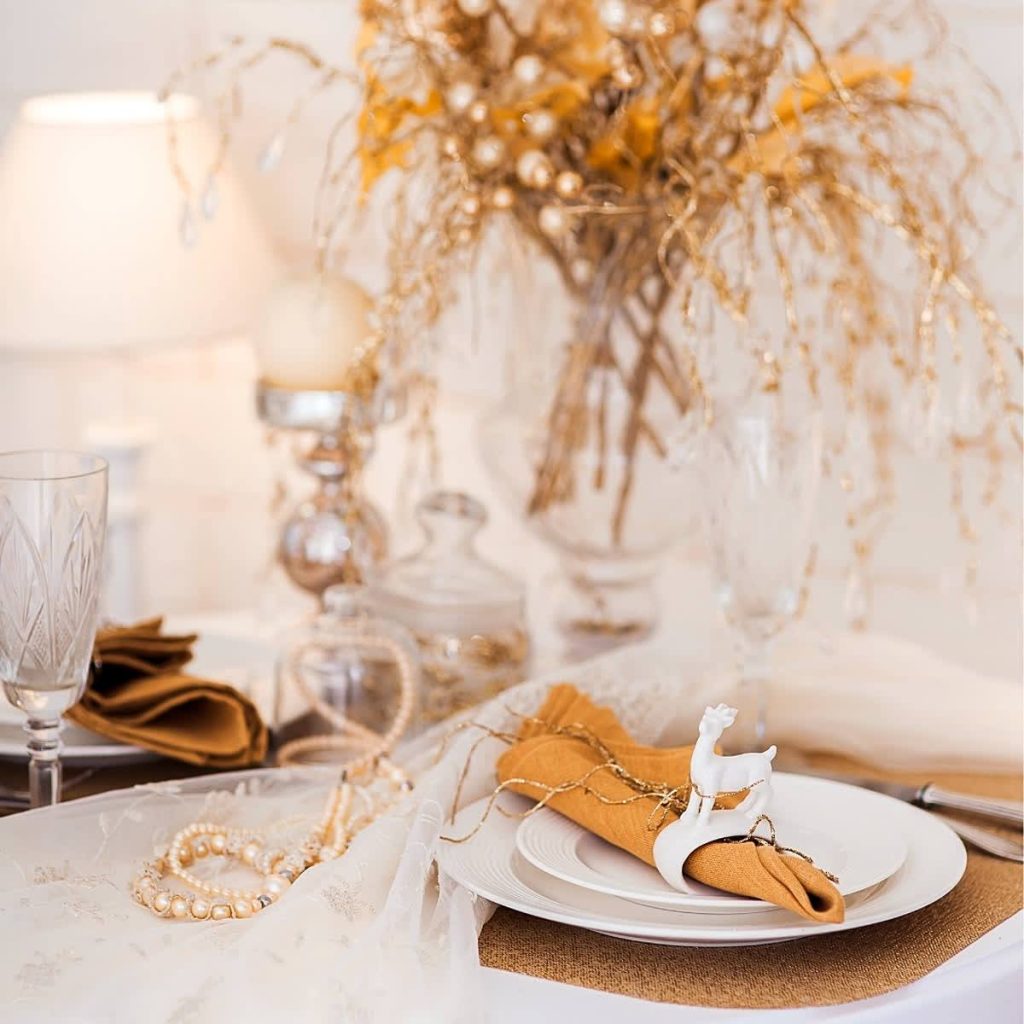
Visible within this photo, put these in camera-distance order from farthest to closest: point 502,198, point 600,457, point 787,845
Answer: point 600,457, point 502,198, point 787,845

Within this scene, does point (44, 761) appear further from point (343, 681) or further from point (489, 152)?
point (489, 152)

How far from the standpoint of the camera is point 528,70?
1144 millimetres

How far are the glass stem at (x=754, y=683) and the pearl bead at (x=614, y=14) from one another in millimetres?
483

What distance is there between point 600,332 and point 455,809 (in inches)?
21.2

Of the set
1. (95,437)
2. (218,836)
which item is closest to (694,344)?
(218,836)

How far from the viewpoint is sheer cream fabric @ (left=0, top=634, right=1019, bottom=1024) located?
691mm

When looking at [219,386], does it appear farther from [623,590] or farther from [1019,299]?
[1019,299]

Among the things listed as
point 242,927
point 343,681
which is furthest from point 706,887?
point 343,681

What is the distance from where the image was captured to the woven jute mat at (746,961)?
0.73m

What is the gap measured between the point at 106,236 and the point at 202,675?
0.65 metres

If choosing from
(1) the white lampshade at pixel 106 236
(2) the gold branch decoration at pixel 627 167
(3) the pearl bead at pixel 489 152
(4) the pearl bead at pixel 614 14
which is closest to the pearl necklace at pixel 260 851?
(2) the gold branch decoration at pixel 627 167

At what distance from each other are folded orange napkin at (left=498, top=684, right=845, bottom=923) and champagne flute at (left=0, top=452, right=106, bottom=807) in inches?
11.0

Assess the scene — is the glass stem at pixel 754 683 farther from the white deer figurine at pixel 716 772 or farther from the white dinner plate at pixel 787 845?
the white deer figurine at pixel 716 772

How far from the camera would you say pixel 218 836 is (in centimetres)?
90
